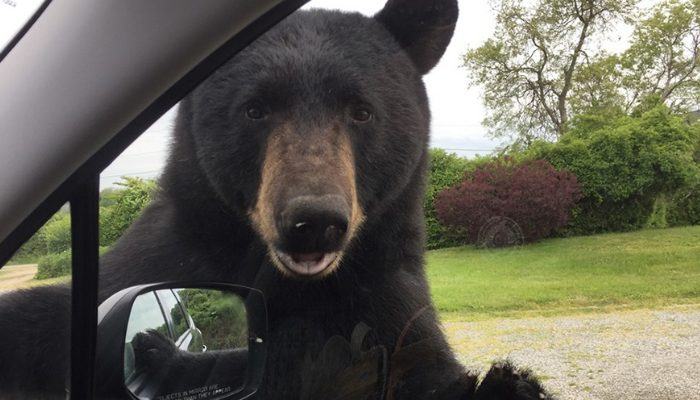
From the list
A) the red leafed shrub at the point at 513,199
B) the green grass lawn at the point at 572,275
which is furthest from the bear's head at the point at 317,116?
the green grass lawn at the point at 572,275

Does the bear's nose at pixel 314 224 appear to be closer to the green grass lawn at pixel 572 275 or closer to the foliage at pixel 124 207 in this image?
the green grass lawn at pixel 572 275

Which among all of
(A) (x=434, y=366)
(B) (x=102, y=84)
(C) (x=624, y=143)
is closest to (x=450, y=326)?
(A) (x=434, y=366)

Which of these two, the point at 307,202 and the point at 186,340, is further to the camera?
the point at 186,340

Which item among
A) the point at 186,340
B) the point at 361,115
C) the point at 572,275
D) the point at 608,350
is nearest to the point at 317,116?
the point at 361,115

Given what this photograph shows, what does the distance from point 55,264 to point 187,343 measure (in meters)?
0.41

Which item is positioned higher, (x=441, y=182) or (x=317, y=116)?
(x=317, y=116)

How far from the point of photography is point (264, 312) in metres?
1.88

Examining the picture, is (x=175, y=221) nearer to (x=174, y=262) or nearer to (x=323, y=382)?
(x=174, y=262)

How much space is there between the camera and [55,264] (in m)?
1.78

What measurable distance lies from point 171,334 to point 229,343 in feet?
0.52

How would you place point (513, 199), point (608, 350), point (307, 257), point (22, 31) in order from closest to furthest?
point (22, 31) < point (307, 257) < point (608, 350) < point (513, 199)

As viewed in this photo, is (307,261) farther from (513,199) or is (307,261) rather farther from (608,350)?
(608,350)

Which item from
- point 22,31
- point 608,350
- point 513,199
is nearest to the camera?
point 22,31

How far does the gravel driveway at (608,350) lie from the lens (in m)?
1.81
